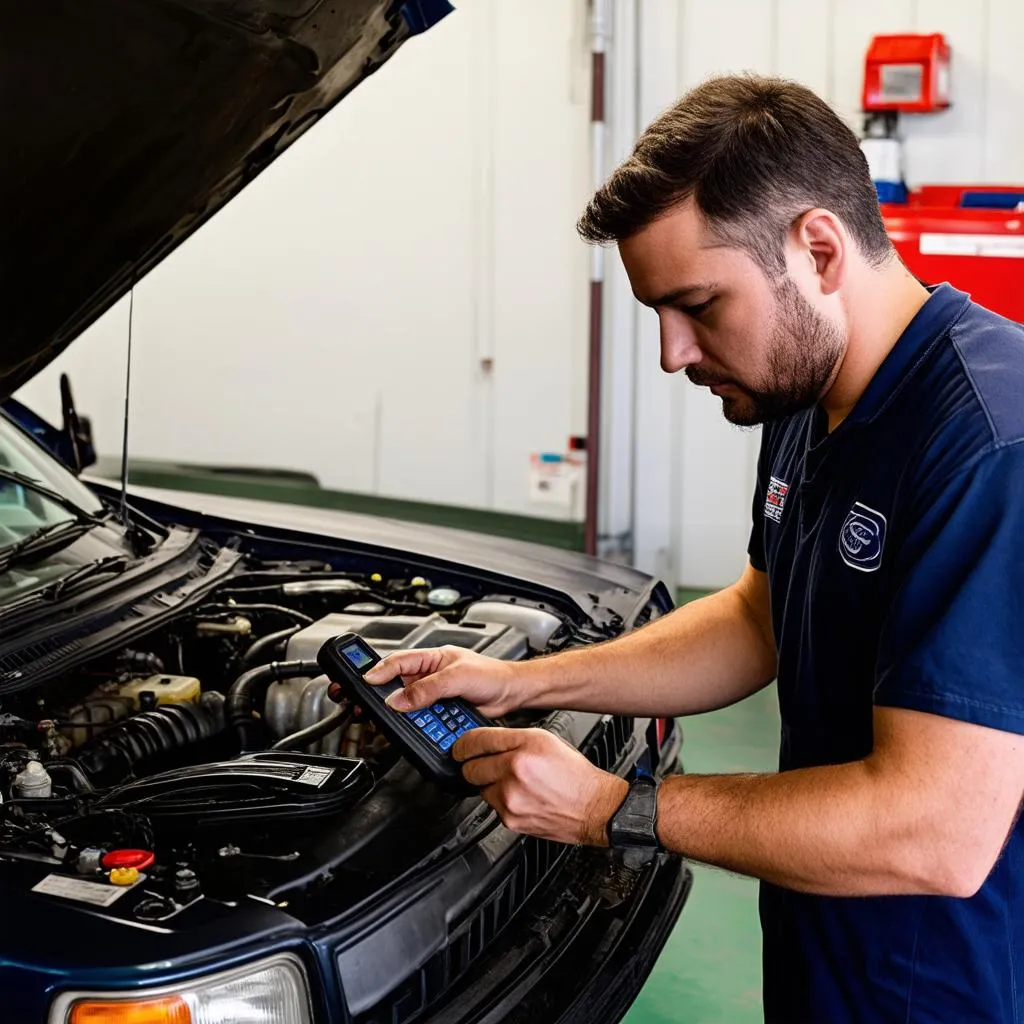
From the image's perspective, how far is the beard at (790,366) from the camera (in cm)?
126

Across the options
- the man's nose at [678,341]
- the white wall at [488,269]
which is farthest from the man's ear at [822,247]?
the white wall at [488,269]

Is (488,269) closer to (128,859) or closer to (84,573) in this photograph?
(84,573)

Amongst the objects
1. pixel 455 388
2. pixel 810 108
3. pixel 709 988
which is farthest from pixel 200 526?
pixel 455 388

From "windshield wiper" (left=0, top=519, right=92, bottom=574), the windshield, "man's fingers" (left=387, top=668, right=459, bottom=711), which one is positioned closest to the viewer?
"man's fingers" (left=387, top=668, right=459, bottom=711)

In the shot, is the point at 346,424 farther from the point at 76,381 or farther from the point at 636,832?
the point at 636,832

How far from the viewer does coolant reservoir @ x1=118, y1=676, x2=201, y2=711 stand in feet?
6.49

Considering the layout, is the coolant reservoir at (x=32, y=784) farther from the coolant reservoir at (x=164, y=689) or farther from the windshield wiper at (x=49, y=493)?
the windshield wiper at (x=49, y=493)

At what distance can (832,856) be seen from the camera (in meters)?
1.17

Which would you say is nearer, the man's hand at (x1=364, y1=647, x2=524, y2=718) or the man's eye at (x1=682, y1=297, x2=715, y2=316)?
the man's eye at (x1=682, y1=297, x2=715, y2=316)

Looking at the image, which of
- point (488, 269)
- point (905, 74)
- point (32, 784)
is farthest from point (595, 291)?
point (32, 784)

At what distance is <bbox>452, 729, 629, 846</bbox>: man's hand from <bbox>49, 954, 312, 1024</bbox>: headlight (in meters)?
0.28

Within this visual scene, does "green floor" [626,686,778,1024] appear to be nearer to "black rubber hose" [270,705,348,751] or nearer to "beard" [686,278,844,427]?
"black rubber hose" [270,705,348,751]

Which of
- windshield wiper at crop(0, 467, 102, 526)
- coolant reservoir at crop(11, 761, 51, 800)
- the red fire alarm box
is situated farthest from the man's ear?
the red fire alarm box

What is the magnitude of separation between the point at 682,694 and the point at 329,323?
13.4ft
